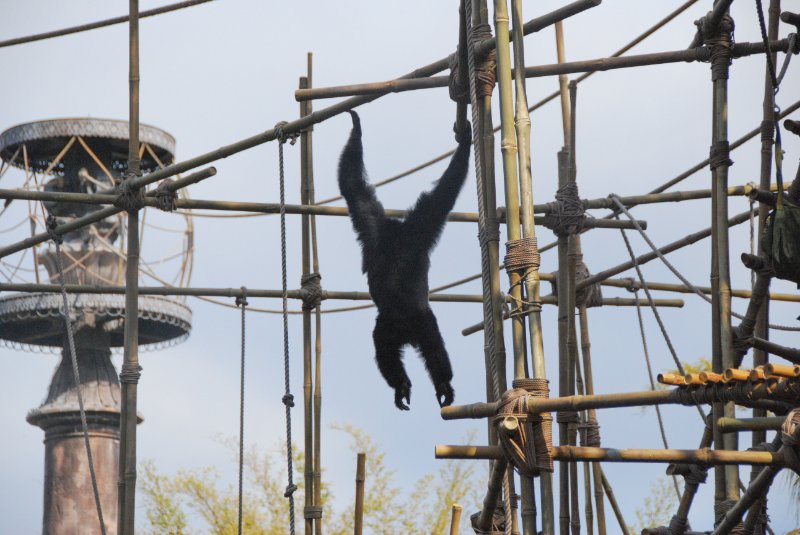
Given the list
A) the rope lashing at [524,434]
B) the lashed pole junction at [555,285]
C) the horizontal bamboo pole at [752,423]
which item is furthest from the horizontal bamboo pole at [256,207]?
the horizontal bamboo pole at [752,423]

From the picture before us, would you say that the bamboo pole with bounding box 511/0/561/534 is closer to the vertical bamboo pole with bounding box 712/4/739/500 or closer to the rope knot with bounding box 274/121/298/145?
the vertical bamboo pole with bounding box 712/4/739/500

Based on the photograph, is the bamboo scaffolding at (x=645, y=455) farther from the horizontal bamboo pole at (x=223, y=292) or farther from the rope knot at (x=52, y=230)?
→ the rope knot at (x=52, y=230)

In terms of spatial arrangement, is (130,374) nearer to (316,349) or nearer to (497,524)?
(316,349)

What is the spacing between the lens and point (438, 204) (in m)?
5.41

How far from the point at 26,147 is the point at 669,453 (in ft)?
53.6

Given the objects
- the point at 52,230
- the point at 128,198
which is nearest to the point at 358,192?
the point at 128,198

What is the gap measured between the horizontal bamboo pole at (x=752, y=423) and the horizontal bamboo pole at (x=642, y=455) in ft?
0.24

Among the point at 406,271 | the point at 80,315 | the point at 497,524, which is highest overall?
the point at 80,315

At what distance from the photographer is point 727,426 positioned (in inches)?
140

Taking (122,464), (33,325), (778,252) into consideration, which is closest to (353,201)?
(122,464)

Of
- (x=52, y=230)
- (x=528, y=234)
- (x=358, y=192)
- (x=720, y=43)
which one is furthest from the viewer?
(x=52, y=230)

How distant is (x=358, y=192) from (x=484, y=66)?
4.27 ft

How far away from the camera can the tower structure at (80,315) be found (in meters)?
A: 18.5

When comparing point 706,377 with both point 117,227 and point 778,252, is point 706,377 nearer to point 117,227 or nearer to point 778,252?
point 778,252
